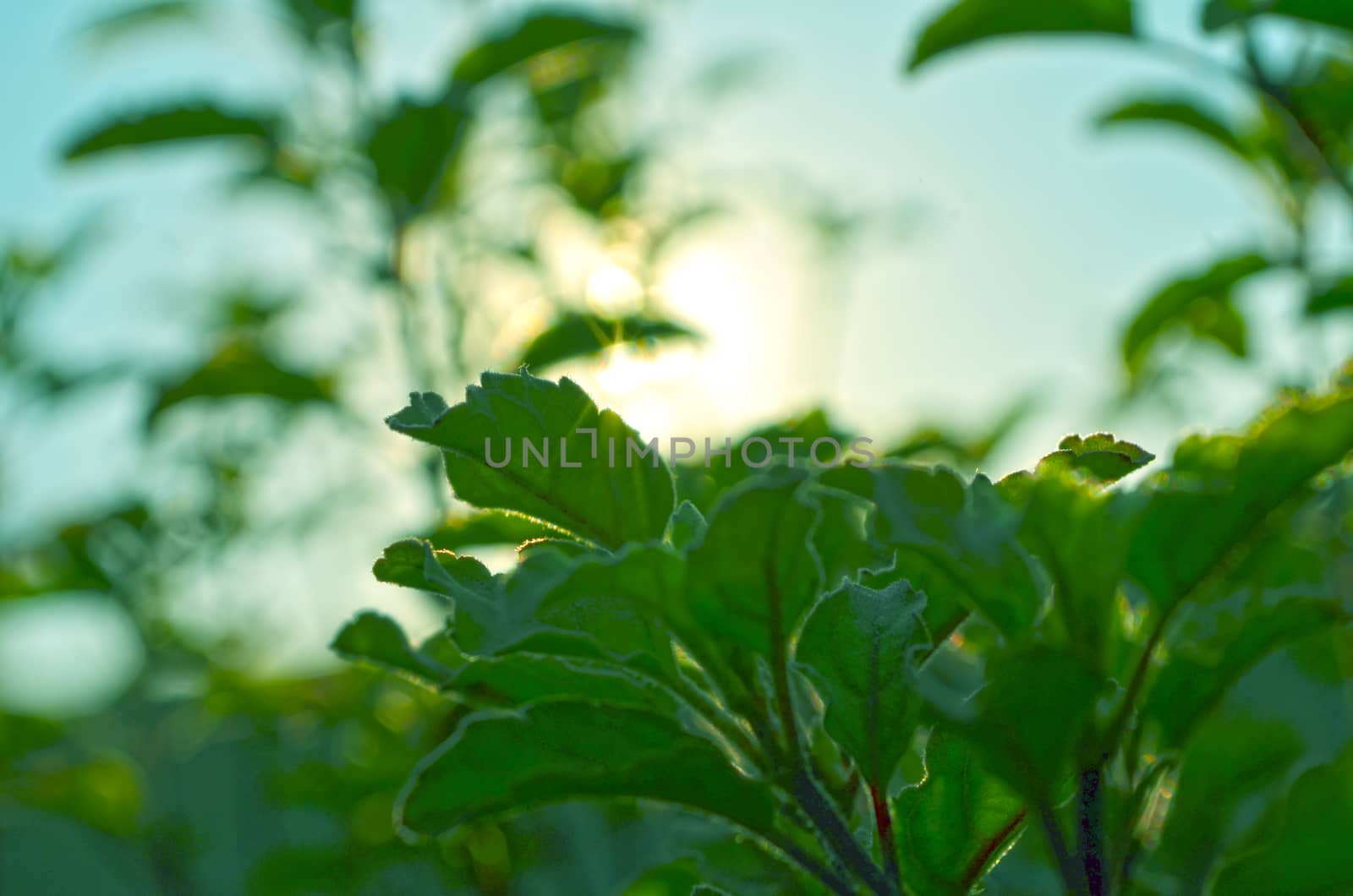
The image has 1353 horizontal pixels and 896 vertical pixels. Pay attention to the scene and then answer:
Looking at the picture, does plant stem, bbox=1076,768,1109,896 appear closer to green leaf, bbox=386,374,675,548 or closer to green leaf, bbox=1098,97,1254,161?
green leaf, bbox=386,374,675,548

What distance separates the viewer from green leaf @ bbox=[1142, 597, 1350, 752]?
0.59 metres

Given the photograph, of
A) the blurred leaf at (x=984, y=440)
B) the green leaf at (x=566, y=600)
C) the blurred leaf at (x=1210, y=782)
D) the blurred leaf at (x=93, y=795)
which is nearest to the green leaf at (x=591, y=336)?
the blurred leaf at (x=984, y=440)

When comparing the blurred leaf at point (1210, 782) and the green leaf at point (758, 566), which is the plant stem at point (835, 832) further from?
the blurred leaf at point (1210, 782)

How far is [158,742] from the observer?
3137 millimetres

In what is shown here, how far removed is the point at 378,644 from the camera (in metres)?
0.53

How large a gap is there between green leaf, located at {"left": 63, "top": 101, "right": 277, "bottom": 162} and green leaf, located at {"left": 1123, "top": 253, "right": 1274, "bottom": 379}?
1.66m

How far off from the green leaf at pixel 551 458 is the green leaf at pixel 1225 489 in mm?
256

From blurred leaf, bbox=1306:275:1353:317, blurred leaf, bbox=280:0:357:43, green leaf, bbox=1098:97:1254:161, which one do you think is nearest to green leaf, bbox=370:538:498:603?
blurred leaf, bbox=1306:275:1353:317

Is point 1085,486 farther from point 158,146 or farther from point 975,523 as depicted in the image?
point 158,146

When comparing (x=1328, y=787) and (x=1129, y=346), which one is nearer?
(x=1328, y=787)

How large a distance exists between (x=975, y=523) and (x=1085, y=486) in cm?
6

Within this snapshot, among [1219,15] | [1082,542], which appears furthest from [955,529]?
[1219,15]

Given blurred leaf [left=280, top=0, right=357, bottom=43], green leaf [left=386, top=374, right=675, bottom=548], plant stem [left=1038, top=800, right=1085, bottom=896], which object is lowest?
plant stem [left=1038, top=800, right=1085, bottom=896]

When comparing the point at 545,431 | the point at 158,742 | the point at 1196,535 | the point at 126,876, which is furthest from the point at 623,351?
the point at 126,876
